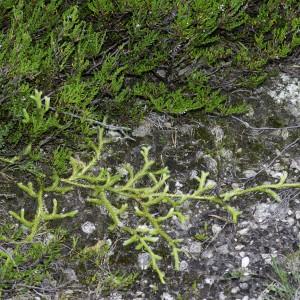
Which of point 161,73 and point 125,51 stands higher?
point 125,51

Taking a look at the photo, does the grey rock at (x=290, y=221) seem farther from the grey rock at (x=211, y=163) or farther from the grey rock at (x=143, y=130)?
the grey rock at (x=143, y=130)

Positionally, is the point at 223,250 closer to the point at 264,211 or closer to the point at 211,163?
the point at 264,211

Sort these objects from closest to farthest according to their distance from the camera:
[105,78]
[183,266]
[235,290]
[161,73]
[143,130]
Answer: [235,290]
[183,266]
[105,78]
[143,130]
[161,73]

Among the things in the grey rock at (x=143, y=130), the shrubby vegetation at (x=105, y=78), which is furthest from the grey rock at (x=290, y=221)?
the grey rock at (x=143, y=130)

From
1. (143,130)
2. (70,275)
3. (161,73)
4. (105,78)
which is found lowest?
(70,275)

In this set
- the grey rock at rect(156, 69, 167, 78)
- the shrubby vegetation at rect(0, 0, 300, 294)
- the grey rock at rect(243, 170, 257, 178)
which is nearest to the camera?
the shrubby vegetation at rect(0, 0, 300, 294)

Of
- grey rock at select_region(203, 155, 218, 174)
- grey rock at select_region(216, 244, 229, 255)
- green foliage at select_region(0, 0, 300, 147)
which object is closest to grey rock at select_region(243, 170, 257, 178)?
grey rock at select_region(203, 155, 218, 174)

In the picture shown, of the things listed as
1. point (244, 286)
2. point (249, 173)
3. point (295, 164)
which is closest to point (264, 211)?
point (249, 173)

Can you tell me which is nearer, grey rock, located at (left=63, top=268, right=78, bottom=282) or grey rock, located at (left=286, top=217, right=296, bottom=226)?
grey rock, located at (left=63, top=268, right=78, bottom=282)

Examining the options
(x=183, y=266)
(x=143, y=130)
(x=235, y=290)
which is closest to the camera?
(x=235, y=290)

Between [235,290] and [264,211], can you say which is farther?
[264,211]

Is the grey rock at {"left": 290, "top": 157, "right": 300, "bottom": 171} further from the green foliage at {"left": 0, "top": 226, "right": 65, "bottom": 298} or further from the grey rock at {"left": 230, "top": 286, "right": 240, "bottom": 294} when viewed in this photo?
the green foliage at {"left": 0, "top": 226, "right": 65, "bottom": 298}

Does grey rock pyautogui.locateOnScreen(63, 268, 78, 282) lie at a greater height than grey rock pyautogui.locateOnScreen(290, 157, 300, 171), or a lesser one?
lesser

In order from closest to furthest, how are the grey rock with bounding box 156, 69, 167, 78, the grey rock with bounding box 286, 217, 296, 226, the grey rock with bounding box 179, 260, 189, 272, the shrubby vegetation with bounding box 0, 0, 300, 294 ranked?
the shrubby vegetation with bounding box 0, 0, 300, 294
the grey rock with bounding box 179, 260, 189, 272
the grey rock with bounding box 286, 217, 296, 226
the grey rock with bounding box 156, 69, 167, 78
